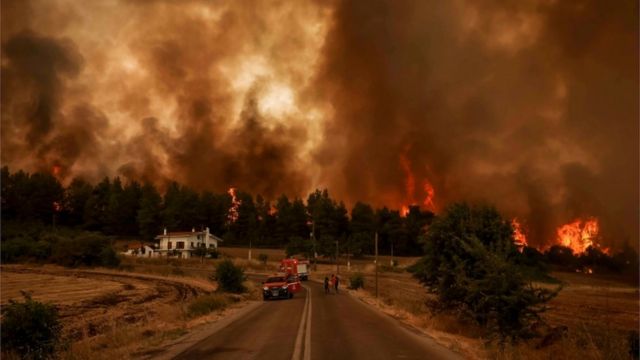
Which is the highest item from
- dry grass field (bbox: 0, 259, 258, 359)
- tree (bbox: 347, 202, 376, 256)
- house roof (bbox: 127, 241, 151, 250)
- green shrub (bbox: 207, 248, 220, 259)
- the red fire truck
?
tree (bbox: 347, 202, 376, 256)

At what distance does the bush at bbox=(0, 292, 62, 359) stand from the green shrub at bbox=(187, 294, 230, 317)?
12.3m

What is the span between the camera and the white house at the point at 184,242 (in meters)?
112

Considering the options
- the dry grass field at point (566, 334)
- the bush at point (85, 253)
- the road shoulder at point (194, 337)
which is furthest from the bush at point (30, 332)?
the bush at point (85, 253)

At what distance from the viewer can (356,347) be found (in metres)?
16.0

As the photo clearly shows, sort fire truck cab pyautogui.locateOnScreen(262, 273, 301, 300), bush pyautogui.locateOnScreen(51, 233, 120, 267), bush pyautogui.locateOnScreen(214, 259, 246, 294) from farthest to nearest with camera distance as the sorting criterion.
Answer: bush pyautogui.locateOnScreen(51, 233, 120, 267)
bush pyautogui.locateOnScreen(214, 259, 246, 294)
fire truck cab pyautogui.locateOnScreen(262, 273, 301, 300)

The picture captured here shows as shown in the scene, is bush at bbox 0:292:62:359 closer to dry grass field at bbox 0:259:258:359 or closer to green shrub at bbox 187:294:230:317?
dry grass field at bbox 0:259:258:359

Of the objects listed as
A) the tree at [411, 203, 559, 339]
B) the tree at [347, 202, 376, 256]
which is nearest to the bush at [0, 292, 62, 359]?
the tree at [411, 203, 559, 339]

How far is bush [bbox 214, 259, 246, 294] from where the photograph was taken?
148 feet

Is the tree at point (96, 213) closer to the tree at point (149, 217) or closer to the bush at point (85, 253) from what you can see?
the tree at point (149, 217)

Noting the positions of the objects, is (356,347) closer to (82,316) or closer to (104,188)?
(82,316)

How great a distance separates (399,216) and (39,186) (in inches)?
4290

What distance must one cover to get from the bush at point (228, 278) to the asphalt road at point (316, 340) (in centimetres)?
1870

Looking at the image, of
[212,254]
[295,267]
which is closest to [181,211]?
[212,254]

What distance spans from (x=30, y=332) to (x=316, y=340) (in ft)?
30.8
